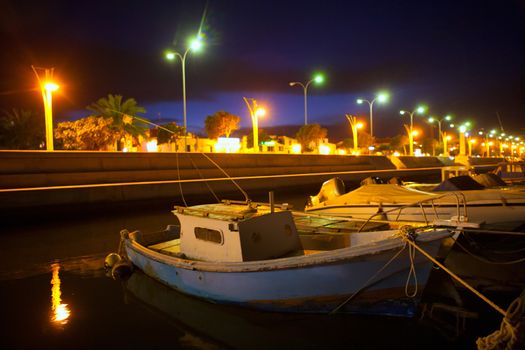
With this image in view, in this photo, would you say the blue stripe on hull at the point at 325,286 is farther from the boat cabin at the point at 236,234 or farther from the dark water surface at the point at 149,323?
the boat cabin at the point at 236,234

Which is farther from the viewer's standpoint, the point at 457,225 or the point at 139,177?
the point at 139,177

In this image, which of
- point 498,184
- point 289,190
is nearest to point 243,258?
point 498,184

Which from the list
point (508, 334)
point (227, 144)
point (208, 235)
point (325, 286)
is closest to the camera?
point (508, 334)

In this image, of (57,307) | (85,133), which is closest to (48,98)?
(85,133)

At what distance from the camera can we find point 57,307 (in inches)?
339

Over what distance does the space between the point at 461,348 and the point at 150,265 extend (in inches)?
265

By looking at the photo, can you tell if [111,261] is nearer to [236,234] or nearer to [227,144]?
[236,234]

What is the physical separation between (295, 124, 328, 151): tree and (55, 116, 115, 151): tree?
45.7 meters

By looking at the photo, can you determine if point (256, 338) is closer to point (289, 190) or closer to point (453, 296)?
point (453, 296)

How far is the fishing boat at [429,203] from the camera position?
10508 mm

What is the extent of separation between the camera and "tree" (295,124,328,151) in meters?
83.9

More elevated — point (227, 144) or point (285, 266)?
point (227, 144)

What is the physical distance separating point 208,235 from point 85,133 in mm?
42521

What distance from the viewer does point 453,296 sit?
8102 mm
